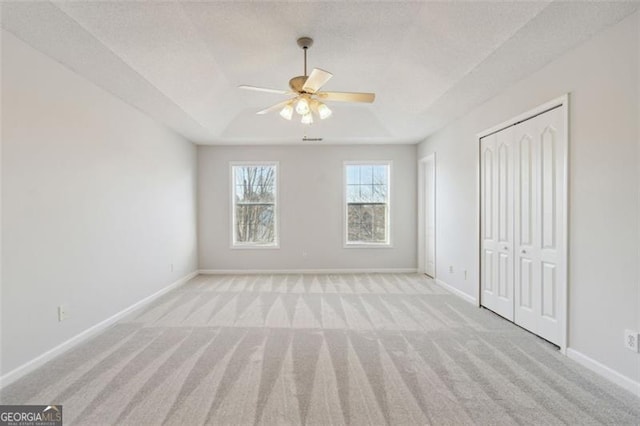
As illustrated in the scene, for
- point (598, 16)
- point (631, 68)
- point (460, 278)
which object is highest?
point (598, 16)

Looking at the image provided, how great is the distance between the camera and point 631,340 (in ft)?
7.12

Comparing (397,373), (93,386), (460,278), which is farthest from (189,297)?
(460,278)

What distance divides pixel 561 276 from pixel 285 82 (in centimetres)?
379

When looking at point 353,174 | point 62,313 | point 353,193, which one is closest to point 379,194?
point 353,193

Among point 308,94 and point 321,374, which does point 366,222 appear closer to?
point 308,94

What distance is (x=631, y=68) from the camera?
7.17 ft

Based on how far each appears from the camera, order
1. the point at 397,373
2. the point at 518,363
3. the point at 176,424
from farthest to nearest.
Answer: the point at 518,363 < the point at 397,373 < the point at 176,424

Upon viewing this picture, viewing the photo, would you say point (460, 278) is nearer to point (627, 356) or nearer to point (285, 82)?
point (627, 356)

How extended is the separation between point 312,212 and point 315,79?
3853mm

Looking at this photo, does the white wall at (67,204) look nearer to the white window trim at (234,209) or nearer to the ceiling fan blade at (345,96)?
the white window trim at (234,209)

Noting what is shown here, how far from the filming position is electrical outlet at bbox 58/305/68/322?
2.74 meters

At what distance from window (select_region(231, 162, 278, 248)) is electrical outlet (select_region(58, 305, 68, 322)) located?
359 cm

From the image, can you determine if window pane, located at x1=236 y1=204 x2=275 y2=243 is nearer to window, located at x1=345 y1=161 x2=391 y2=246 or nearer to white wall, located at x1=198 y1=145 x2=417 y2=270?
white wall, located at x1=198 y1=145 x2=417 y2=270

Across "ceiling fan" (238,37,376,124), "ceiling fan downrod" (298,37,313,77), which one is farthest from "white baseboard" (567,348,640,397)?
"ceiling fan downrod" (298,37,313,77)
